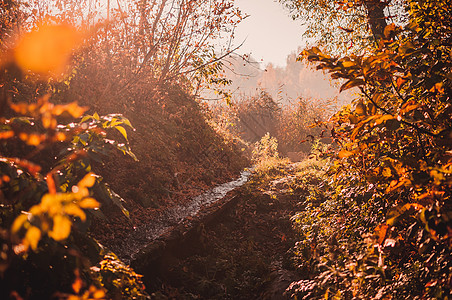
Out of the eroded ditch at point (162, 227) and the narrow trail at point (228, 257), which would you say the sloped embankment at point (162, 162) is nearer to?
the eroded ditch at point (162, 227)

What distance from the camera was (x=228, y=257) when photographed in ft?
15.4

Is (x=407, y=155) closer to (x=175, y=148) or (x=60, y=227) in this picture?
(x=60, y=227)

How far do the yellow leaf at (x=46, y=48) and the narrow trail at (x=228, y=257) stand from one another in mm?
3855

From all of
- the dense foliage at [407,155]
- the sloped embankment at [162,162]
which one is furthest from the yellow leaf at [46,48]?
the dense foliage at [407,155]

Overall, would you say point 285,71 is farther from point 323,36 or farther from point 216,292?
point 216,292

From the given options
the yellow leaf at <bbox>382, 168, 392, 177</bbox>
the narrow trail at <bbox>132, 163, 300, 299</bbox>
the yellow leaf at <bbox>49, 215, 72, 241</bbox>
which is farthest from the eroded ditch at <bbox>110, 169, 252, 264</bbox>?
the yellow leaf at <bbox>382, 168, 392, 177</bbox>

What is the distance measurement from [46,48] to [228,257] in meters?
5.20

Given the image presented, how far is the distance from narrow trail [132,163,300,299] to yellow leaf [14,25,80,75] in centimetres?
386

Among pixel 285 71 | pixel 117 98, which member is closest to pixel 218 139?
pixel 117 98

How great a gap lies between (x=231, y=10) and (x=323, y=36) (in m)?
4.13

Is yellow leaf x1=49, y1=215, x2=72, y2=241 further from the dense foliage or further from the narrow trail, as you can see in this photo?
the narrow trail

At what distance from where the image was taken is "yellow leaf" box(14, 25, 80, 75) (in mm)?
4777

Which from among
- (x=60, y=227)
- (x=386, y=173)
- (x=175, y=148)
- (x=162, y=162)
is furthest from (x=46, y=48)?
(x=386, y=173)

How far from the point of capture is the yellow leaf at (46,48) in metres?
4.78
